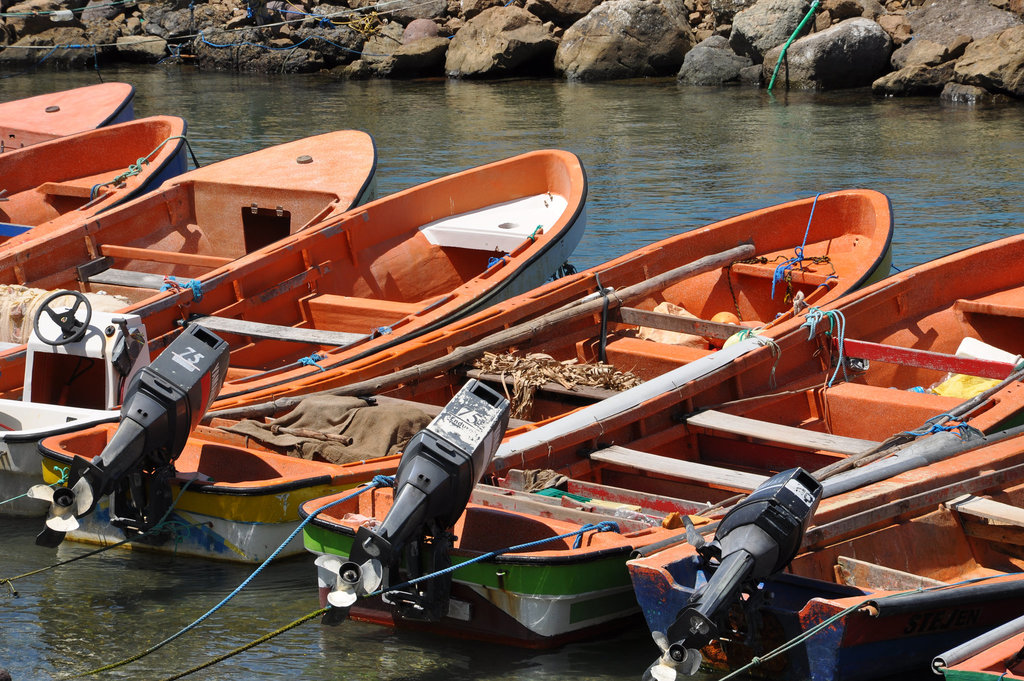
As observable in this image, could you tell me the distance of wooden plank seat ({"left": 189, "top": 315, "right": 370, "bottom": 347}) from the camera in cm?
805

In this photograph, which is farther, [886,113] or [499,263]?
[886,113]

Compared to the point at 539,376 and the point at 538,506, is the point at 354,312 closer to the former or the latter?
the point at 539,376

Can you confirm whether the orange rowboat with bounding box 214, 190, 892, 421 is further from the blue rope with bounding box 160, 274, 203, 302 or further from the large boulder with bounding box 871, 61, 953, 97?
the large boulder with bounding box 871, 61, 953, 97

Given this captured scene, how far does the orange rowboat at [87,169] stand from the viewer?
11.2 m

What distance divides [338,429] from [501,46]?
20.3 m

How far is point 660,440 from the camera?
6.93m

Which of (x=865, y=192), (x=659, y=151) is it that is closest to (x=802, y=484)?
(x=865, y=192)

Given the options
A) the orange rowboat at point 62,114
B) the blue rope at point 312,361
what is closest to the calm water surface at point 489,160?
the blue rope at point 312,361

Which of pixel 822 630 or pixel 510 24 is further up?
pixel 510 24

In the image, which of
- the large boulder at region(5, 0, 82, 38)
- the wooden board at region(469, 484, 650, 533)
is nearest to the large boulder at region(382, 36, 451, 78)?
the large boulder at region(5, 0, 82, 38)

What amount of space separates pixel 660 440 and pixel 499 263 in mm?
2694

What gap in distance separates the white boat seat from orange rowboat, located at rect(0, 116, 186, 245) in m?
2.77

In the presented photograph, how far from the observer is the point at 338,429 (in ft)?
22.5

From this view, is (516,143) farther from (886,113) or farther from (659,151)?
(886,113)
